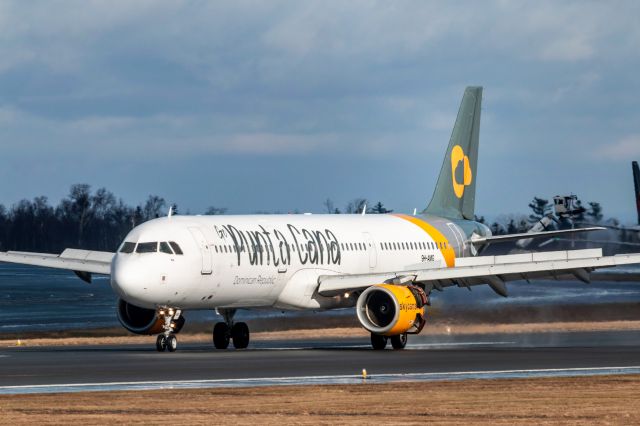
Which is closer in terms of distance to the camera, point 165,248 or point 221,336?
point 165,248

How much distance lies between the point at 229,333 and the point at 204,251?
472cm

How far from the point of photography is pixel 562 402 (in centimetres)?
2480

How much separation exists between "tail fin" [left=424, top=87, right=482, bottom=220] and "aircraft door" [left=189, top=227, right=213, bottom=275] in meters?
18.1

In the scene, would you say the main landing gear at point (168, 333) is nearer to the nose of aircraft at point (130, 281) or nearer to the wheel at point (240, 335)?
the nose of aircraft at point (130, 281)

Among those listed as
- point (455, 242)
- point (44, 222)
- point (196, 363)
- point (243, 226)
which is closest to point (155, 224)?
point (243, 226)

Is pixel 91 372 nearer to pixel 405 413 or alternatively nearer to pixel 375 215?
pixel 405 413

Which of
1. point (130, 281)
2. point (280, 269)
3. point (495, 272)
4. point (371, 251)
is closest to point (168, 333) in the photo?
point (130, 281)

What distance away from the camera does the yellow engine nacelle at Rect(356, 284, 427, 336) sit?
142ft

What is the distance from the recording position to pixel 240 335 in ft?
153

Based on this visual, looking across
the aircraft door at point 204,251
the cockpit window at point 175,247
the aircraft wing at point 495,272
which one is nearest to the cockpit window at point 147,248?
the cockpit window at point 175,247

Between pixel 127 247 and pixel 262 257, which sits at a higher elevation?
pixel 127 247

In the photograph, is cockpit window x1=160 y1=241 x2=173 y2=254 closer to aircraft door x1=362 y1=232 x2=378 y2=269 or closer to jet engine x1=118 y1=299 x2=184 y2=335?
jet engine x1=118 y1=299 x2=184 y2=335

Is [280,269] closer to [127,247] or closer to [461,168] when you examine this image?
[127,247]

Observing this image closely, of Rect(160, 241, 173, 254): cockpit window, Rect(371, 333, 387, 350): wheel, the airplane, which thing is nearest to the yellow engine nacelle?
the airplane
